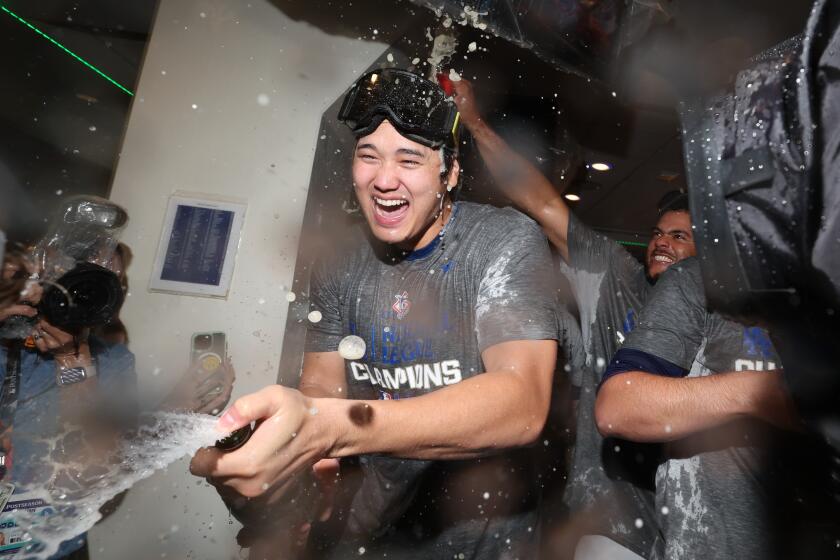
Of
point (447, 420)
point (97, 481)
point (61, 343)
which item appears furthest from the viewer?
point (97, 481)

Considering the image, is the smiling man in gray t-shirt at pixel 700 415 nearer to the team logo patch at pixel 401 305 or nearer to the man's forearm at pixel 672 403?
the man's forearm at pixel 672 403

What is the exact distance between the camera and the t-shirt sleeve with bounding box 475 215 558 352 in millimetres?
1798

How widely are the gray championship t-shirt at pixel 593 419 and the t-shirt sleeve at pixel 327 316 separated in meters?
1.57

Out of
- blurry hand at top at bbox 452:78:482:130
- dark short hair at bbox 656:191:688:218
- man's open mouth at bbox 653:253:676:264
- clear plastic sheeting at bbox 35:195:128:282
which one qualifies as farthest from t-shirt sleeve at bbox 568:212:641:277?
clear plastic sheeting at bbox 35:195:128:282

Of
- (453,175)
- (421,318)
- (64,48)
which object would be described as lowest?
(421,318)

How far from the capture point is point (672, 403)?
195cm

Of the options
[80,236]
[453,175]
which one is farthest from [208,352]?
[453,175]

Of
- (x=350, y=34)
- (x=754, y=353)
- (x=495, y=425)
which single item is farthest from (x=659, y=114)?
(x=495, y=425)

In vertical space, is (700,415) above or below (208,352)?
above

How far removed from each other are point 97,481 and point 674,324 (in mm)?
3830

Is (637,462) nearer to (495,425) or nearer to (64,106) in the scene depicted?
(495,425)

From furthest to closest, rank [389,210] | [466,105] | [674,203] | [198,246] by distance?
[674,203], [466,105], [198,246], [389,210]

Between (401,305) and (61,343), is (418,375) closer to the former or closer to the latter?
(401,305)

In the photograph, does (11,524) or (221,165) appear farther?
Answer: (221,165)
